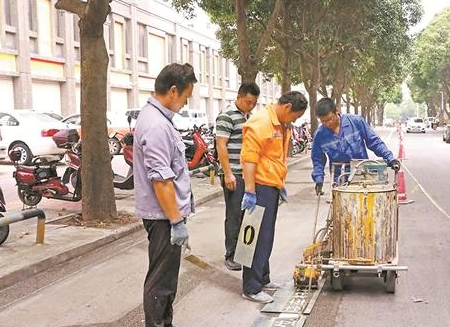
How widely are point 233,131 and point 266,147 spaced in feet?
3.88

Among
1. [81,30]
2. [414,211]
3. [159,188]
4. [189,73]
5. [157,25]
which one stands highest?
[157,25]

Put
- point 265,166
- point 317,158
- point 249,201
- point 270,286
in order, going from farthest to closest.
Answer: point 317,158
point 270,286
point 265,166
point 249,201

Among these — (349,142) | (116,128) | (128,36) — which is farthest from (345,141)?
(128,36)

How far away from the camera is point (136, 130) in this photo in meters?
4.04

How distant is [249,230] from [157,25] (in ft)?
121

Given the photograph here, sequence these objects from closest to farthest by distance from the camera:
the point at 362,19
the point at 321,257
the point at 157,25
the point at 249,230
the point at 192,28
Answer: the point at 249,230 → the point at 321,257 → the point at 362,19 → the point at 157,25 → the point at 192,28

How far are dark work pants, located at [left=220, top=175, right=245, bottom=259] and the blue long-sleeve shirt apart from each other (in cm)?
76

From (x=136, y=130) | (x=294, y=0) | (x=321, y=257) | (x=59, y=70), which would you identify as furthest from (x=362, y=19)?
(x=136, y=130)

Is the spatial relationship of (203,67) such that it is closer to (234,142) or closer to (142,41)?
(142,41)

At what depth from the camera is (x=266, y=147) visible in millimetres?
5211

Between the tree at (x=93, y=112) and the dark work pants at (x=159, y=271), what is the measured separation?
4.64m

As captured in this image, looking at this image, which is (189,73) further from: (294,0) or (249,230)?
(294,0)

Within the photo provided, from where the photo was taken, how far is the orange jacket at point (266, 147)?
5164 millimetres

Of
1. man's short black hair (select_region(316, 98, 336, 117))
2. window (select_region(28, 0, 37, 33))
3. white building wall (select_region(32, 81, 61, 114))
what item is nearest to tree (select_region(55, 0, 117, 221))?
man's short black hair (select_region(316, 98, 336, 117))
